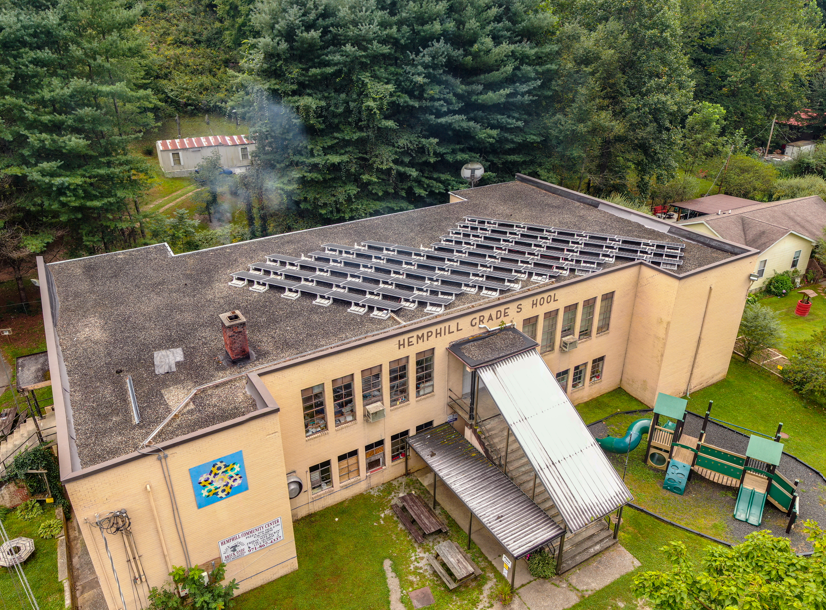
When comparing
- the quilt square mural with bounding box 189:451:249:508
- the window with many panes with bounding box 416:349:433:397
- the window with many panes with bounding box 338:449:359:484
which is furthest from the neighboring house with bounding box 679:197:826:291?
the quilt square mural with bounding box 189:451:249:508

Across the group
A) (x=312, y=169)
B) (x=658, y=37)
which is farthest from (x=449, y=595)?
(x=658, y=37)

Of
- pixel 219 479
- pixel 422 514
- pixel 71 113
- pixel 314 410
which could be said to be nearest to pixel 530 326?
pixel 422 514

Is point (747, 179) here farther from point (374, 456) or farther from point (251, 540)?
point (251, 540)

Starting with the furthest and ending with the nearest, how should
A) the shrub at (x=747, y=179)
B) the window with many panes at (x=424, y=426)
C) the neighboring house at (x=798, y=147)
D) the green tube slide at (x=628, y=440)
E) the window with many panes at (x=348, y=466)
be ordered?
the neighboring house at (x=798, y=147)
the shrub at (x=747, y=179)
the green tube slide at (x=628, y=440)
the window with many panes at (x=424, y=426)
the window with many panes at (x=348, y=466)

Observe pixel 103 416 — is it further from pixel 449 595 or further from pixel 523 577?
pixel 523 577

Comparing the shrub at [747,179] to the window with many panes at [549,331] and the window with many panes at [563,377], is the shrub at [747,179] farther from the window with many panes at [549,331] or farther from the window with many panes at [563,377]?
the window with many panes at [549,331]

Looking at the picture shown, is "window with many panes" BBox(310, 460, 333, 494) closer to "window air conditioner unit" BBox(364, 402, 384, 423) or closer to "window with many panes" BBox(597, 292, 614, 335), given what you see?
"window air conditioner unit" BBox(364, 402, 384, 423)

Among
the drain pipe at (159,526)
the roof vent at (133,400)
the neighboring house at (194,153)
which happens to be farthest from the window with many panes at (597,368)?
the neighboring house at (194,153)
